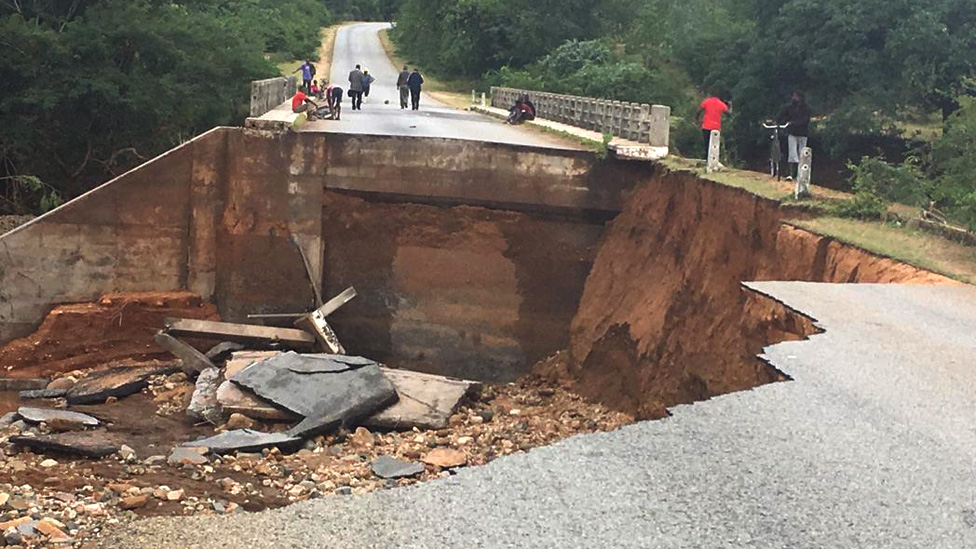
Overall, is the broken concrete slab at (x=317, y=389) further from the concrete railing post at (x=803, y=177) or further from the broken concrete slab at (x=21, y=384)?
the concrete railing post at (x=803, y=177)

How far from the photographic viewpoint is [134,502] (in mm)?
10875

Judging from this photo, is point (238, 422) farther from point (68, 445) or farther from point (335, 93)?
point (335, 93)

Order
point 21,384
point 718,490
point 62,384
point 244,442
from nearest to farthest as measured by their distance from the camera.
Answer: point 718,490 < point 244,442 < point 62,384 < point 21,384

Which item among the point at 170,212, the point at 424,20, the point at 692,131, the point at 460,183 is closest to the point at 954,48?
the point at 692,131

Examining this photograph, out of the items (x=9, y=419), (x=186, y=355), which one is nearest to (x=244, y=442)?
(x=9, y=419)

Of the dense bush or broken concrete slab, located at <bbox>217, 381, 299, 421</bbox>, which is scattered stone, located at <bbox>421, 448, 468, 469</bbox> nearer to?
broken concrete slab, located at <bbox>217, 381, 299, 421</bbox>

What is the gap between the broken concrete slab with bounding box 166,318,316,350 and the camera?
64.2 ft

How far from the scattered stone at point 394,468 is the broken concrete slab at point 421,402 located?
2.20 meters

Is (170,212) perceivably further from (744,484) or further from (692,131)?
(692,131)

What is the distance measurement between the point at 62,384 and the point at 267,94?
34.4 ft

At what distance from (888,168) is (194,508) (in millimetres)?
11152

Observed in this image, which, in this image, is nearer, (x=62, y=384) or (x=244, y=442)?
(x=244, y=442)

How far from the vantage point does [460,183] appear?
2164 cm

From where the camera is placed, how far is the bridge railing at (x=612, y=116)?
22109 mm
